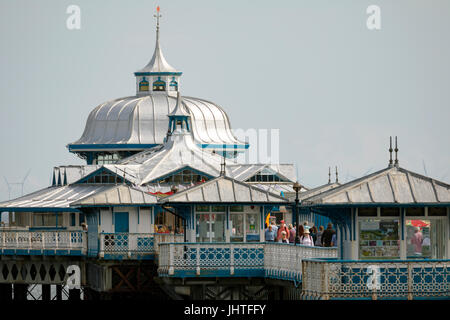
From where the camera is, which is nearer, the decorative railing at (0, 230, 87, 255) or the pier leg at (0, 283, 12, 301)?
the decorative railing at (0, 230, 87, 255)

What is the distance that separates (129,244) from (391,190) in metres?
20.4

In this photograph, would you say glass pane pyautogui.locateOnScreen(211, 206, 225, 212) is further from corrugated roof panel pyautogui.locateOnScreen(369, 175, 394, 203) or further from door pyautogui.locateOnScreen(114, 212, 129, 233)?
door pyautogui.locateOnScreen(114, 212, 129, 233)

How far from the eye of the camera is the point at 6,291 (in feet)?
269

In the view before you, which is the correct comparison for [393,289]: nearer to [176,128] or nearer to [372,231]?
[372,231]

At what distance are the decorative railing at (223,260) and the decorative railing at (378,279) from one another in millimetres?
9137

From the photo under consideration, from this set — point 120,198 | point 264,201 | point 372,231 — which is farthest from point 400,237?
point 120,198

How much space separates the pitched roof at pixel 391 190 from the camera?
41844 millimetres

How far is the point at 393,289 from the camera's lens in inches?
1547

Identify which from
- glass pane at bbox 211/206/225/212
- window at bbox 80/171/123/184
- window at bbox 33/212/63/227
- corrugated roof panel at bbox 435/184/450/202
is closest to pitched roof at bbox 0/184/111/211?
window at bbox 80/171/123/184

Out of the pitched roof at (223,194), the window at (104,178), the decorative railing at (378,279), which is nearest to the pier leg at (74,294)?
the window at (104,178)

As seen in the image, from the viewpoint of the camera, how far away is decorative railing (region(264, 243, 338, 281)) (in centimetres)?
4334

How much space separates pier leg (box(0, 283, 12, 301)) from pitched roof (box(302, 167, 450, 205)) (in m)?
41.0

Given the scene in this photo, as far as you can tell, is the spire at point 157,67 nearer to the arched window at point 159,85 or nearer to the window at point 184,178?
the arched window at point 159,85
